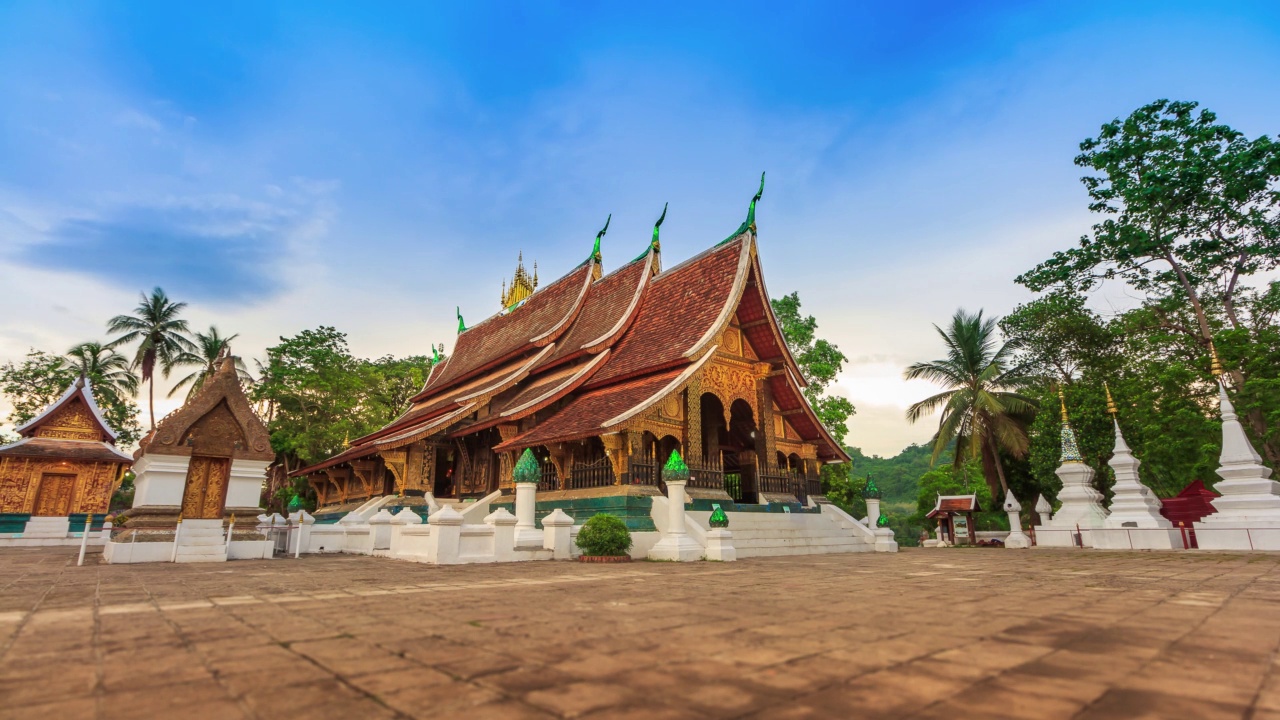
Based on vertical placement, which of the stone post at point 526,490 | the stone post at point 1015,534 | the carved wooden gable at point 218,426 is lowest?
the stone post at point 1015,534

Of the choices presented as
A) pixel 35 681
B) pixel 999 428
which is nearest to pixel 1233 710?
pixel 35 681

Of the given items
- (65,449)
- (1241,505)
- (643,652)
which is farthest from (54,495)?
(1241,505)

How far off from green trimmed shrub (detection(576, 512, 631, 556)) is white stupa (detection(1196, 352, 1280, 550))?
1039 centimetres

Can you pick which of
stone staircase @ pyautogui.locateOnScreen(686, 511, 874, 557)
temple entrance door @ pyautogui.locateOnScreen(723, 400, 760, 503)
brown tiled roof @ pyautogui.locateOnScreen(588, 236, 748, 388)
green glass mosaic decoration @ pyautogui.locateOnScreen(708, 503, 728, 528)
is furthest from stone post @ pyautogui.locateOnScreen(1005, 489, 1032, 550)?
green glass mosaic decoration @ pyautogui.locateOnScreen(708, 503, 728, 528)

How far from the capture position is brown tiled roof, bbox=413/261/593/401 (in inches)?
670

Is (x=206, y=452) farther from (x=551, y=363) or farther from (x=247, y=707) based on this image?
(x=247, y=707)

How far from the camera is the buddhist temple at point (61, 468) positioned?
61.5ft

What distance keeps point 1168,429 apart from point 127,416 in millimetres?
41458

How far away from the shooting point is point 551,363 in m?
15.4

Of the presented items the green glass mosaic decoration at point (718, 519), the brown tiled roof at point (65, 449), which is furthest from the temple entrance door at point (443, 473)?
the brown tiled roof at point (65, 449)

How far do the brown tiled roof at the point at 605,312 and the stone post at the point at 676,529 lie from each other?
5325 mm

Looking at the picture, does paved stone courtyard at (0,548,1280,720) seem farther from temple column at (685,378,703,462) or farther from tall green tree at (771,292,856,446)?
tall green tree at (771,292,856,446)

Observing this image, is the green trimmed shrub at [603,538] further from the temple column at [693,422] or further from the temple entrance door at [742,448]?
the temple entrance door at [742,448]

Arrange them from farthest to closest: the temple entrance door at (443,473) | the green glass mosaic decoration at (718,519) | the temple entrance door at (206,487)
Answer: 1. the temple entrance door at (443,473)
2. the temple entrance door at (206,487)
3. the green glass mosaic decoration at (718,519)
